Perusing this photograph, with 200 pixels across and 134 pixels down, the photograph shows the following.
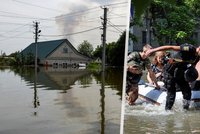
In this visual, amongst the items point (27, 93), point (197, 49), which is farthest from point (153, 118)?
point (27, 93)


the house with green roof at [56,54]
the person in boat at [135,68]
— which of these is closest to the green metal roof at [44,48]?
the house with green roof at [56,54]

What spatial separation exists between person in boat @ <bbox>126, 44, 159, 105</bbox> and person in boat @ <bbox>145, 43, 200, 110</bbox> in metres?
0.06

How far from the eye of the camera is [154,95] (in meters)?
0.93

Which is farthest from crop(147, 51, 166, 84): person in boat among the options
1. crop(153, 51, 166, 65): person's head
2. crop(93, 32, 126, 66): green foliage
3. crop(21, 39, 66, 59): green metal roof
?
crop(21, 39, 66, 59): green metal roof

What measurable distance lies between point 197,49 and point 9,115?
83 cm

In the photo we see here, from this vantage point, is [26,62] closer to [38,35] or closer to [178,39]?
[38,35]

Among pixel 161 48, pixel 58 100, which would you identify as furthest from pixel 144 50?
pixel 58 100

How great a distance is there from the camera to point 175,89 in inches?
37.1

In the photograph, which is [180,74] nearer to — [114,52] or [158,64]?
[158,64]

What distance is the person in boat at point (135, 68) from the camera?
0.83m

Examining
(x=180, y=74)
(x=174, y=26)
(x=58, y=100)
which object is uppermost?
(x=174, y=26)

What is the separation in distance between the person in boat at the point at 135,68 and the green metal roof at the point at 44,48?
0.50ft

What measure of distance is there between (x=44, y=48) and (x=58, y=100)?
0.63m

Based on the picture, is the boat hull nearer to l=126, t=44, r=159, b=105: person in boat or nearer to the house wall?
l=126, t=44, r=159, b=105: person in boat
